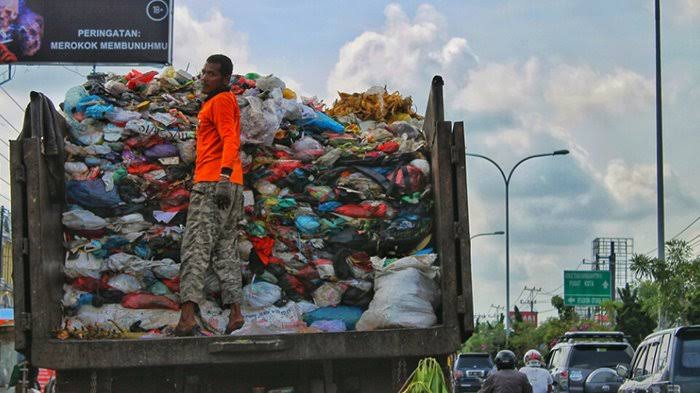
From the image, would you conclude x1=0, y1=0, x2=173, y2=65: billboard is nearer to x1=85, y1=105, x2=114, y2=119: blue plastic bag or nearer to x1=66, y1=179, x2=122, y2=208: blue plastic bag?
x1=85, y1=105, x2=114, y2=119: blue plastic bag

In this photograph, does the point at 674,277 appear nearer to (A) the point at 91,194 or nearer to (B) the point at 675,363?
(B) the point at 675,363

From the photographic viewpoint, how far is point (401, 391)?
703cm

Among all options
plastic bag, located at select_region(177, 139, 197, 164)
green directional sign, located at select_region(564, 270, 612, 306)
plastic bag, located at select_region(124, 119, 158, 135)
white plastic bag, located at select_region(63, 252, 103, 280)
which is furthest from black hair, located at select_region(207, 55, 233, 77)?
green directional sign, located at select_region(564, 270, 612, 306)

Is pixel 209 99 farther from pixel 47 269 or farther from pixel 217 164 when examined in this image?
pixel 47 269

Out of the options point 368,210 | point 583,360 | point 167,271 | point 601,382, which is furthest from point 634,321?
point 167,271

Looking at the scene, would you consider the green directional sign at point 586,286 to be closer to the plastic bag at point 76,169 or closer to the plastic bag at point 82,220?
the plastic bag at point 76,169

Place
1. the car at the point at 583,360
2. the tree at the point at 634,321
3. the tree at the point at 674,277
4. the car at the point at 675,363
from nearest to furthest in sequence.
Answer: the car at the point at 675,363 → the car at the point at 583,360 → the tree at the point at 674,277 → the tree at the point at 634,321

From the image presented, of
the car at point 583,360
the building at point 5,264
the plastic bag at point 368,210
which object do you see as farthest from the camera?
the building at point 5,264

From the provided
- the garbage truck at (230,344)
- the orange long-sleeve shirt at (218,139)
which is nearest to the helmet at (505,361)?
the garbage truck at (230,344)

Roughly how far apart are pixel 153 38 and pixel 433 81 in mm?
26875

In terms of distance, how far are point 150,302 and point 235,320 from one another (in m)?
0.56

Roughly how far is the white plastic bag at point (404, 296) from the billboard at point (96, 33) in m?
26.9

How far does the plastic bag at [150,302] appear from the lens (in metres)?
7.74

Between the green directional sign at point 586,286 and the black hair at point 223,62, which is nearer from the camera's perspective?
the black hair at point 223,62
